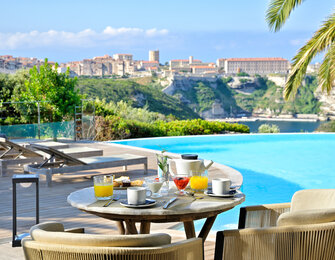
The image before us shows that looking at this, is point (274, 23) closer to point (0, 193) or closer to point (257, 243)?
point (0, 193)

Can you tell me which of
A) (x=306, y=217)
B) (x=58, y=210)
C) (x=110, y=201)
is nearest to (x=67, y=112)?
(x=58, y=210)

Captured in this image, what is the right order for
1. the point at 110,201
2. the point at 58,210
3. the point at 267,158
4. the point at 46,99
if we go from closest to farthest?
the point at 110,201
the point at 58,210
the point at 267,158
the point at 46,99

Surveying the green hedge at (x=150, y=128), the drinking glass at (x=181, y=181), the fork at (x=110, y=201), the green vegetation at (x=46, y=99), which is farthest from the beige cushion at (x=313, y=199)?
the green hedge at (x=150, y=128)

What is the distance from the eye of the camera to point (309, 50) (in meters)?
6.83

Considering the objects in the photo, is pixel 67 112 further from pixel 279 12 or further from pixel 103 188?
pixel 103 188

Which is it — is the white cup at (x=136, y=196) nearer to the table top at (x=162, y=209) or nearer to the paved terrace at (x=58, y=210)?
the table top at (x=162, y=209)

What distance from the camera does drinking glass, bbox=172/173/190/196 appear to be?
102 inches

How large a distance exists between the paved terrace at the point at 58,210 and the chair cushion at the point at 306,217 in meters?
1.06

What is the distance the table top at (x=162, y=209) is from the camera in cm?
225

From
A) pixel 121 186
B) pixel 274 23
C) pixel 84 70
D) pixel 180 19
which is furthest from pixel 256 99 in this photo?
pixel 121 186

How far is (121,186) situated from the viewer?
9.18ft

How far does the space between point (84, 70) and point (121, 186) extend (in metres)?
81.9

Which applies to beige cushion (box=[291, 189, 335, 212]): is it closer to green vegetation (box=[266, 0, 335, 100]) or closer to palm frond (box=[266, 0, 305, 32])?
green vegetation (box=[266, 0, 335, 100])

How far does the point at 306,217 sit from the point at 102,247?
3.15 ft
